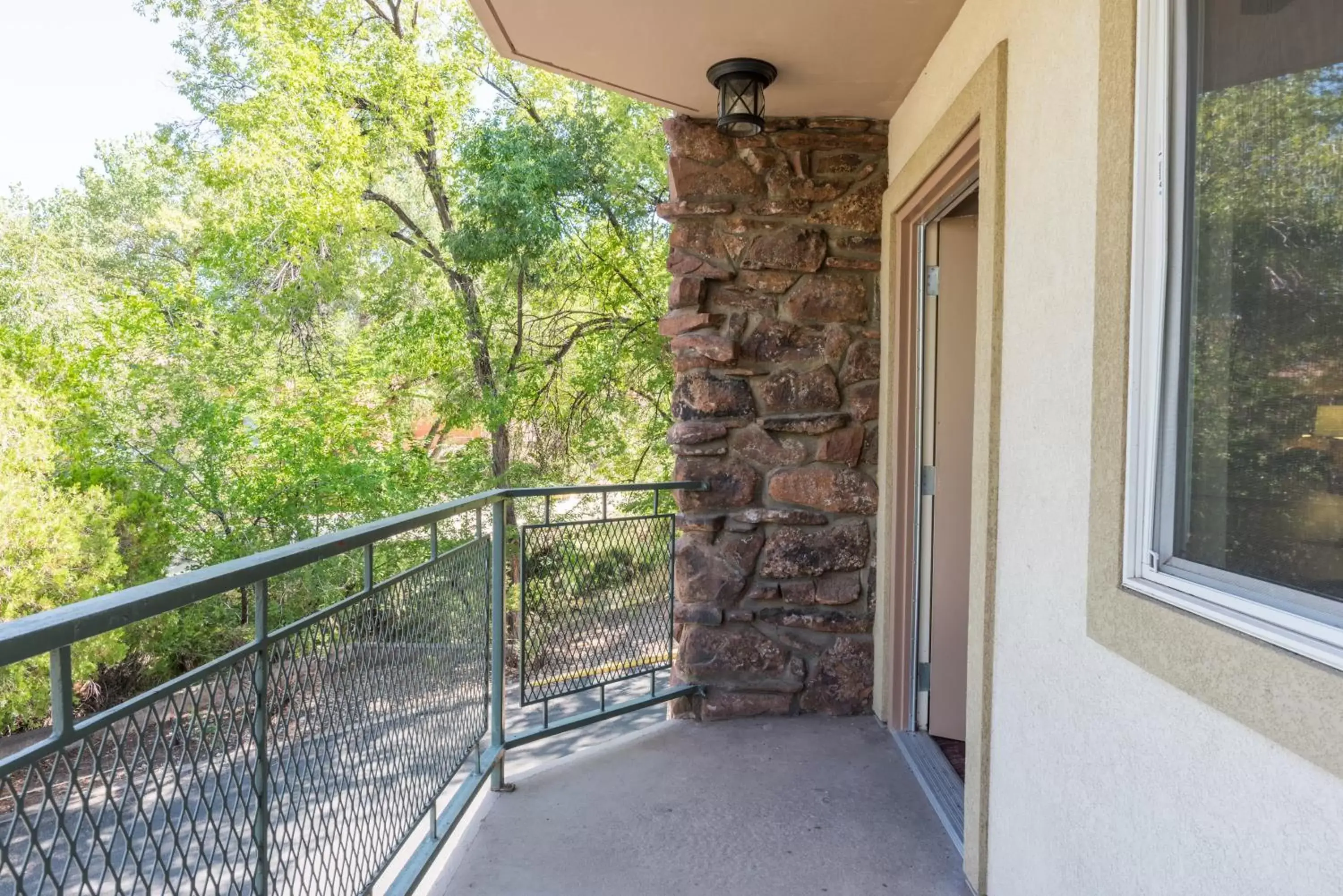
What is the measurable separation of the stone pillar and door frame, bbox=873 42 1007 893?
0.34 ft

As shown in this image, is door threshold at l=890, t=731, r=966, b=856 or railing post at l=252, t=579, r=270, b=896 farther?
door threshold at l=890, t=731, r=966, b=856

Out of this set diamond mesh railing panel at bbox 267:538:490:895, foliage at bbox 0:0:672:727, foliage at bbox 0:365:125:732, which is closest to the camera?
diamond mesh railing panel at bbox 267:538:490:895

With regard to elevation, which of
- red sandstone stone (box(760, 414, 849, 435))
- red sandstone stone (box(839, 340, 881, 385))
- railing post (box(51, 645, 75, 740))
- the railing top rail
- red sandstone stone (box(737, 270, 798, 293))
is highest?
red sandstone stone (box(737, 270, 798, 293))

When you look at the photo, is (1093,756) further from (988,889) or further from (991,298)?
(991,298)

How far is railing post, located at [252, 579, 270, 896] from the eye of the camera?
1.12 m

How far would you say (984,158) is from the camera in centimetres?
180

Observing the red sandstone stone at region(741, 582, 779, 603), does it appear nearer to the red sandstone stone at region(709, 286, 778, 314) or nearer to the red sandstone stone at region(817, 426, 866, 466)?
the red sandstone stone at region(817, 426, 866, 466)

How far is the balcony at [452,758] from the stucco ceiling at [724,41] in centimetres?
143

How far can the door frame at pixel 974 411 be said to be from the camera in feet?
5.72

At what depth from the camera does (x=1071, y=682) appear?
1.36 meters

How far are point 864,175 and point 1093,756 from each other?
2267 mm

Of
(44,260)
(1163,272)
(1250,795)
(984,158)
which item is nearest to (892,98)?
(984,158)

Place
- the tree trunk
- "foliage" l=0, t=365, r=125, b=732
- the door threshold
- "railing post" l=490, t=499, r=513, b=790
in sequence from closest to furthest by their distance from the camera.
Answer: the door threshold < "railing post" l=490, t=499, r=513, b=790 < "foliage" l=0, t=365, r=125, b=732 < the tree trunk

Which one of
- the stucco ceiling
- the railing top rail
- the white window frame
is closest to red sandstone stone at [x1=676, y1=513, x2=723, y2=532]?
the railing top rail
